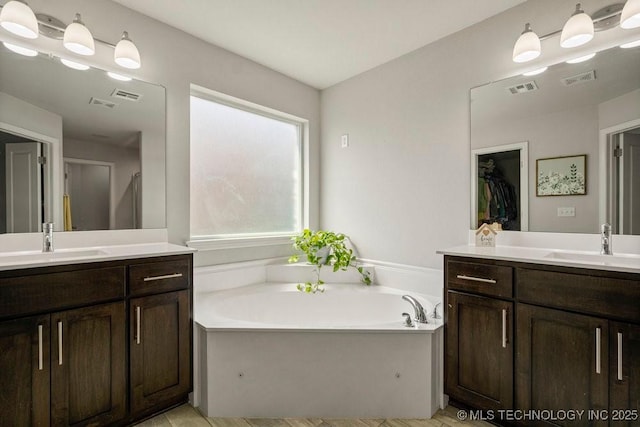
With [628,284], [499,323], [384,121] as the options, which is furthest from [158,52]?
[628,284]

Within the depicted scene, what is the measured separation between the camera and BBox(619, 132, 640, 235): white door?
166 cm

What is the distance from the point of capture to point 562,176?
1.87m

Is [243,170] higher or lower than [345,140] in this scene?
lower

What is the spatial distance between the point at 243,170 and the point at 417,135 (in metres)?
1.50

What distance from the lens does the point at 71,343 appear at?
148 centimetres

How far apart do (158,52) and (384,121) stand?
1.77 metres

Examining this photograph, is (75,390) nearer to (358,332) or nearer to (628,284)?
(358,332)

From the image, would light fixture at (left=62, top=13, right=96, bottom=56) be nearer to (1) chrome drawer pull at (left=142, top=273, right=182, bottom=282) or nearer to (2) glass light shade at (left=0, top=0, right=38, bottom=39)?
(2) glass light shade at (left=0, top=0, right=38, bottom=39)

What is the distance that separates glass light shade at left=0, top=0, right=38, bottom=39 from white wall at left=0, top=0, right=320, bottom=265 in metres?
0.22

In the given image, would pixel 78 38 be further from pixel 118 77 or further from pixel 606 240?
pixel 606 240

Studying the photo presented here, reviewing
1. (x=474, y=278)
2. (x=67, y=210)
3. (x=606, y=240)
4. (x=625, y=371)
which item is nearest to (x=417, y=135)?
(x=474, y=278)

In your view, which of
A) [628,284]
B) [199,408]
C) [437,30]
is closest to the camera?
[628,284]

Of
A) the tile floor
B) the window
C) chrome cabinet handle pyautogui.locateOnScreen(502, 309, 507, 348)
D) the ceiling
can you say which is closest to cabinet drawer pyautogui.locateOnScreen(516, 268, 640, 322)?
chrome cabinet handle pyautogui.locateOnScreen(502, 309, 507, 348)

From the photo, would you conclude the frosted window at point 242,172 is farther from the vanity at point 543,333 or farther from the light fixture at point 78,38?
→ the vanity at point 543,333
